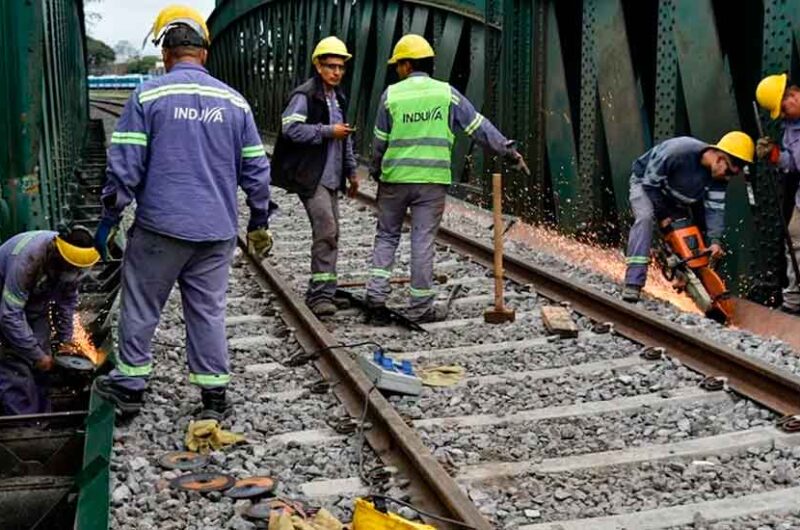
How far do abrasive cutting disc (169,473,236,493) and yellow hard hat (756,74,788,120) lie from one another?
185 inches

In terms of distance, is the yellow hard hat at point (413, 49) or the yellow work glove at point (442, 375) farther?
the yellow hard hat at point (413, 49)

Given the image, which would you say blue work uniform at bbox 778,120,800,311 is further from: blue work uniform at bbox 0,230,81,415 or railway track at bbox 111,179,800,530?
blue work uniform at bbox 0,230,81,415

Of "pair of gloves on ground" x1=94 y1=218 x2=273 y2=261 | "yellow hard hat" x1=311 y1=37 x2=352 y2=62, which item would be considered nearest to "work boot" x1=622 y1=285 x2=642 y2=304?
"yellow hard hat" x1=311 y1=37 x2=352 y2=62

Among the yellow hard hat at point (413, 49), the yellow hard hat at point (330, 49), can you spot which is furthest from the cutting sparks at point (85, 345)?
the yellow hard hat at point (413, 49)

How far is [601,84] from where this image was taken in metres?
10.4

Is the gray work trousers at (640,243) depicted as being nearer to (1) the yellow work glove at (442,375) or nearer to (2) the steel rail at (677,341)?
(2) the steel rail at (677,341)

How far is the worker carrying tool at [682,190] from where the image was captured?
24.9ft

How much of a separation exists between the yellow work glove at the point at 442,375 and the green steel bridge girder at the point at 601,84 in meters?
3.11

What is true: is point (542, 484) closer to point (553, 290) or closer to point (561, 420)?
point (561, 420)

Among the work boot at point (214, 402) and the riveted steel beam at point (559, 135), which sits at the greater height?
the riveted steel beam at point (559, 135)

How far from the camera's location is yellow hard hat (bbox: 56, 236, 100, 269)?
5.39 meters

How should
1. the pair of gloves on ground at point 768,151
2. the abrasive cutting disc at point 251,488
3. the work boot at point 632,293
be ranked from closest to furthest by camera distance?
the abrasive cutting disc at point 251,488 → the pair of gloves on ground at point 768,151 → the work boot at point 632,293

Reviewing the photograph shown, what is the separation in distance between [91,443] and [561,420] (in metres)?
2.14

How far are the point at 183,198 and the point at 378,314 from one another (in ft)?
8.30
